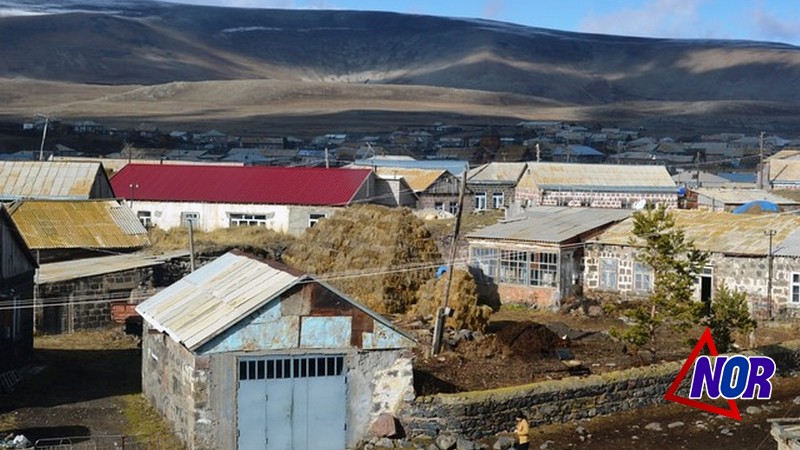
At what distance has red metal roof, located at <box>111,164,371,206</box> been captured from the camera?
132 ft

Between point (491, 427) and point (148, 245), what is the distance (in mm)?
16366

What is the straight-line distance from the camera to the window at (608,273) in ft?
104

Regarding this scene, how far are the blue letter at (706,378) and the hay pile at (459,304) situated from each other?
6.10 metres

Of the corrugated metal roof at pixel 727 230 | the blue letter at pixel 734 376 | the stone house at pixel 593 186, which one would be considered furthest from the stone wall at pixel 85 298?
the stone house at pixel 593 186

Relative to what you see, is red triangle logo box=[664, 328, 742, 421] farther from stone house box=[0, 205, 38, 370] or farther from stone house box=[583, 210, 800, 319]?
stone house box=[0, 205, 38, 370]

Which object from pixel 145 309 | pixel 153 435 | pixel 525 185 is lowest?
pixel 153 435

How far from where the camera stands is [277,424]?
17.6 m

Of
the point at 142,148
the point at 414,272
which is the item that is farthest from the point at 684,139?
the point at 414,272

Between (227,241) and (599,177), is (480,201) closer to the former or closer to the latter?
(599,177)

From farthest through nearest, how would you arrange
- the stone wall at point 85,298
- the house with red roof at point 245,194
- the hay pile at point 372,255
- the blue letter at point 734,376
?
the house with red roof at point 245,194
the hay pile at point 372,255
the stone wall at point 85,298
the blue letter at point 734,376

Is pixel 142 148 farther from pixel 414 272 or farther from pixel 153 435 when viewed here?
pixel 153 435

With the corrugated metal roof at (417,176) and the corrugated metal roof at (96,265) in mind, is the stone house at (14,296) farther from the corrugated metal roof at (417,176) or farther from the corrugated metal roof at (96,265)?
the corrugated metal roof at (417,176)

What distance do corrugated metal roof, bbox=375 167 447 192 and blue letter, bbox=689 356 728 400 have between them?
24654 millimetres

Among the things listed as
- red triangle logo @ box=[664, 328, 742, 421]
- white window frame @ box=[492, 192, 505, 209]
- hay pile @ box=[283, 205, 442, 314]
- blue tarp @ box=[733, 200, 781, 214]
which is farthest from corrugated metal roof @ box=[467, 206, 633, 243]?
white window frame @ box=[492, 192, 505, 209]
